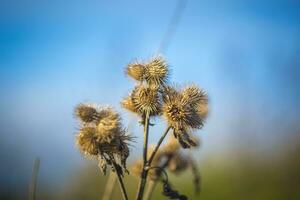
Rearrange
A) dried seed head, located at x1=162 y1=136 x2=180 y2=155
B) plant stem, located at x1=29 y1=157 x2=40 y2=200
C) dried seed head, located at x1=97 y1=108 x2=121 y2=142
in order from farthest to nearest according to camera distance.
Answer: dried seed head, located at x1=162 y1=136 x2=180 y2=155, dried seed head, located at x1=97 y1=108 x2=121 y2=142, plant stem, located at x1=29 y1=157 x2=40 y2=200

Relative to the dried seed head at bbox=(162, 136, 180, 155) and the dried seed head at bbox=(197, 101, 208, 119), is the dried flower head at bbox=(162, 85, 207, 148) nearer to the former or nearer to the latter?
the dried seed head at bbox=(197, 101, 208, 119)

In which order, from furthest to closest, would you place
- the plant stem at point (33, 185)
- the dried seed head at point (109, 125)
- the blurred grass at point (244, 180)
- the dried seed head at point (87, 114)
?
the blurred grass at point (244, 180)
the dried seed head at point (87, 114)
the dried seed head at point (109, 125)
the plant stem at point (33, 185)

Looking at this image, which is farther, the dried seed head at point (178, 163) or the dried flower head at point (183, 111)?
the dried seed head at point (178, 163)

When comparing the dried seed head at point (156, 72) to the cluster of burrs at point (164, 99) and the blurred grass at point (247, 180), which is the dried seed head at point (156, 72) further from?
the blurred grass at point (247, 180)

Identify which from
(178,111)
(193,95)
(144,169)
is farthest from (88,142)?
(193,95)

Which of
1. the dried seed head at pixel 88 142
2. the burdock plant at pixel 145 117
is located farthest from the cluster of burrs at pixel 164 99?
the dried seed head at pixel 88 142

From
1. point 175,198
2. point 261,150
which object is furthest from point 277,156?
point 175,198

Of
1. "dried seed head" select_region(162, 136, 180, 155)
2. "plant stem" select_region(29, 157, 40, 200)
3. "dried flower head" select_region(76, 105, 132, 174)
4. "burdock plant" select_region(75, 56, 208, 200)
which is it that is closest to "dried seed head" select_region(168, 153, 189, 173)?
"dried seed head" select_region(162, 136, 180, 155)

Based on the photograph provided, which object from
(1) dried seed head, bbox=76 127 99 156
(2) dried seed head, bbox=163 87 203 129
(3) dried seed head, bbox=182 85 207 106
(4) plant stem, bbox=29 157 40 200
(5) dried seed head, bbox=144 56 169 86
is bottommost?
(4) plant stem, bbox=29 157 40 200

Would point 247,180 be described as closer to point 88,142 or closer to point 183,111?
point 183,111
